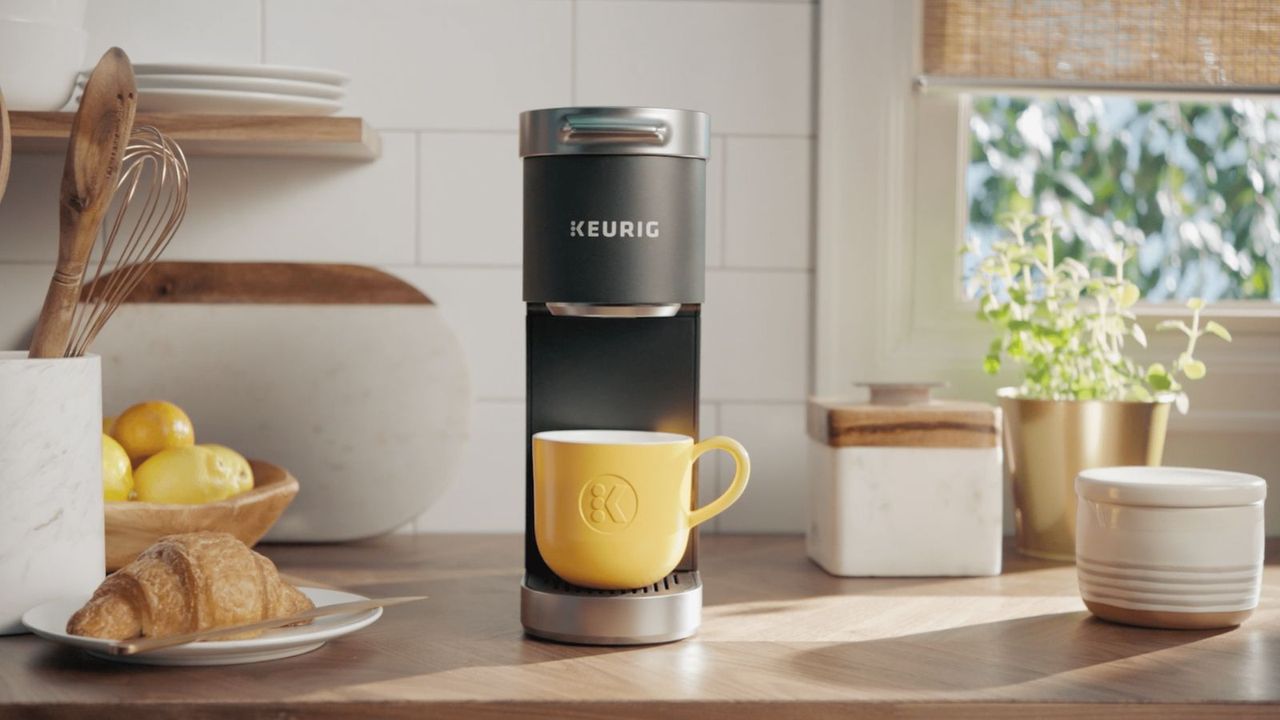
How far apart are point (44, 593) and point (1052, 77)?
3.28 feet

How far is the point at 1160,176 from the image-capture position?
1470 millimetres

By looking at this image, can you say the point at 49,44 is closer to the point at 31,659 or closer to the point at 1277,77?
the point at 31,659

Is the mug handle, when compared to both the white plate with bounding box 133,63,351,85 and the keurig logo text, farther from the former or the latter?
the white plate with bounding box 133,63,351,85

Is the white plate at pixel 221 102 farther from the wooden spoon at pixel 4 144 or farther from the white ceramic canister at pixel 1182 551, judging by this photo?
the white ceramic canister at pixel 1182 551

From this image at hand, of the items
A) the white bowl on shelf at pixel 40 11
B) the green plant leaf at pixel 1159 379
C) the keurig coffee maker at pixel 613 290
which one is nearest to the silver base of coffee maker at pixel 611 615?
the keurig coffee maker at pixel 613 290

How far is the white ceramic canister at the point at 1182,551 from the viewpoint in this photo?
835 mm

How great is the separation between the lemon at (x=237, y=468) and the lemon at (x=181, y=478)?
0.01m

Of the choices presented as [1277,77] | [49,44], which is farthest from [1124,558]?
[49,44]

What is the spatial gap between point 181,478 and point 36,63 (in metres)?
0.38

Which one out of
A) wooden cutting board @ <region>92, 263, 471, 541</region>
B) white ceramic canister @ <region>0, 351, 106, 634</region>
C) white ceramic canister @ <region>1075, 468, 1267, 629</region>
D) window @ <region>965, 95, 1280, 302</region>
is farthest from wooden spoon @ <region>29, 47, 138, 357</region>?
window @ <region>965, 95, 1280, 302</region>

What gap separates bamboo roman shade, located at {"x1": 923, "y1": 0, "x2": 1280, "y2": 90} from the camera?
1.23 m

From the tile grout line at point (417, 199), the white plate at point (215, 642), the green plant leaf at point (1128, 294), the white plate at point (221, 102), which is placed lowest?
the white plate at point (215, 642)

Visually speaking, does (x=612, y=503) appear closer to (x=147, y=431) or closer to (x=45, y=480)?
(x=45, y=480)

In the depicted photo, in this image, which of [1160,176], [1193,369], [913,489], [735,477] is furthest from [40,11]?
[1160,176]
